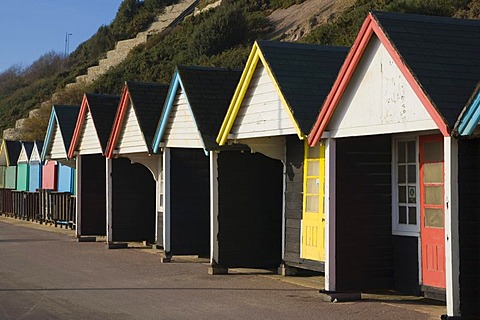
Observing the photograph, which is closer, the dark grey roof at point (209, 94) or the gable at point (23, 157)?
the dark grey roof at point (209, 94)

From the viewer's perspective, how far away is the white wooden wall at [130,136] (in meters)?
20.5

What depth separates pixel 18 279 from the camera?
1549 cm

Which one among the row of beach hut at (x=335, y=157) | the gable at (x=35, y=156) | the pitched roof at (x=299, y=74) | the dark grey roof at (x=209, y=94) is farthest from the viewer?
the gable at (x=35, y=156)

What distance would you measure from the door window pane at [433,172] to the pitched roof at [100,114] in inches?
494

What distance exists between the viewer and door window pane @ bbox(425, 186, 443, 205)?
1193 cm

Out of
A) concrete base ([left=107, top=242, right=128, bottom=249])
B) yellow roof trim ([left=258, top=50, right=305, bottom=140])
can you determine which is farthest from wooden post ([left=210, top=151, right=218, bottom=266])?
concrete base ([left=107, top=242, right=128, bottom=249])

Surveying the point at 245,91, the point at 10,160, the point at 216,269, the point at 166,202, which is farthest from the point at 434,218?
the point at 10,160

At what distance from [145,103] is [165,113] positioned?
2185mm

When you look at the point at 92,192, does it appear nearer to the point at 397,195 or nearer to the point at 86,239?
the point at 86,239

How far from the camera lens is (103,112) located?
24.2 m

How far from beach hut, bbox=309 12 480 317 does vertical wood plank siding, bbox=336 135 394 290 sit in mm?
16

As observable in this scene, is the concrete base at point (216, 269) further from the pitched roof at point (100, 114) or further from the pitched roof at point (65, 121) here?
the pitched roof at point (65, 121)

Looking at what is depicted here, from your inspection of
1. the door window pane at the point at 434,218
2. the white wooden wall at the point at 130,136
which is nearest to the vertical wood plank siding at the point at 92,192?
the white wooden wall at the point at 130,136

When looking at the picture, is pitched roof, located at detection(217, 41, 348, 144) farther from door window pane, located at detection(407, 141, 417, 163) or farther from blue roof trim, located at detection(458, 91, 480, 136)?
blue roof trim, located at detection(458, 91, 480, 136)
